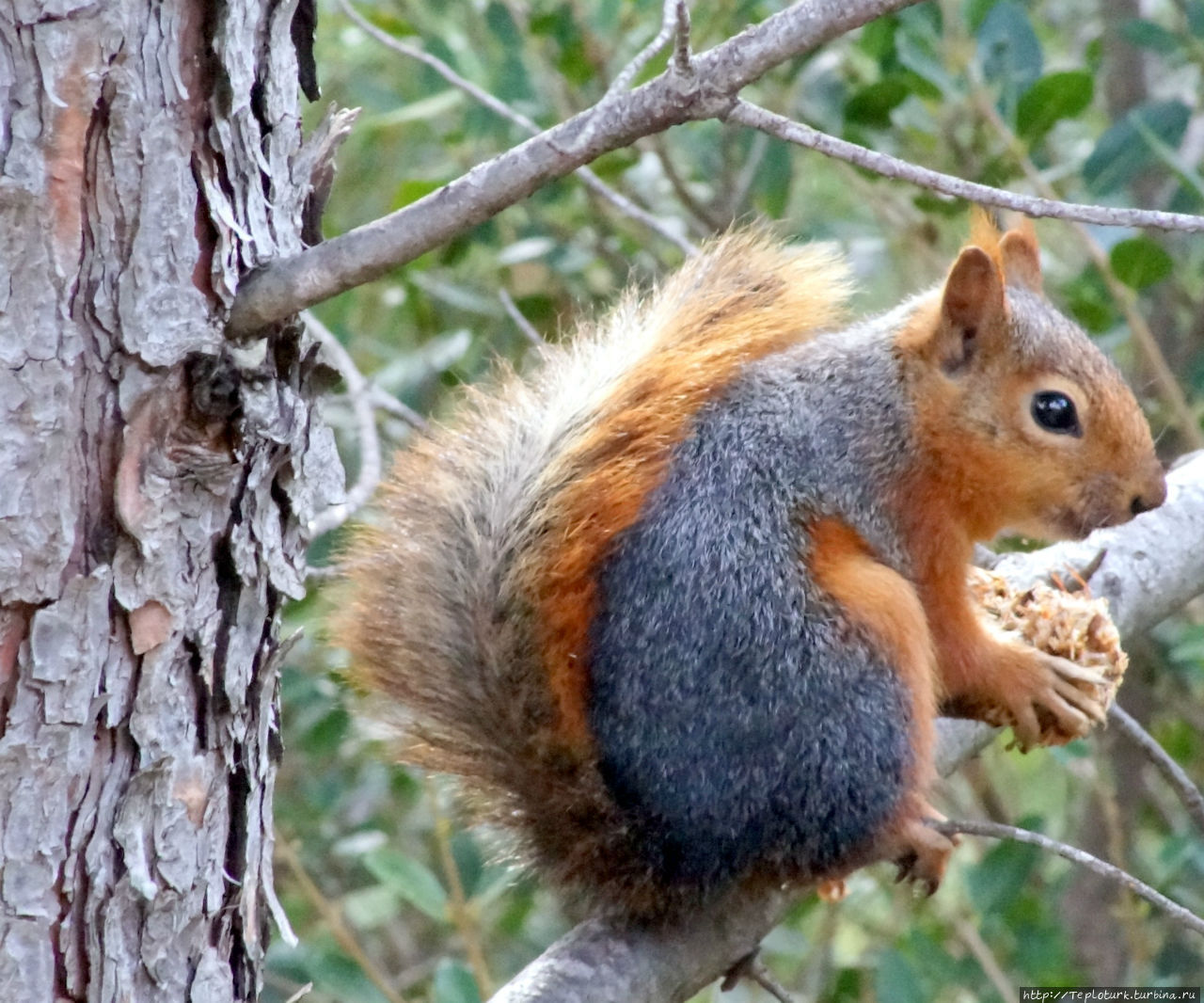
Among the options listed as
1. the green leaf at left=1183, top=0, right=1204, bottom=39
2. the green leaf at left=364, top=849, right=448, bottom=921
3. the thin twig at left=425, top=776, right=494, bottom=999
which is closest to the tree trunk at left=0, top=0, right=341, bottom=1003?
the green leaf at left=364, top=849, right=448, bottom=921

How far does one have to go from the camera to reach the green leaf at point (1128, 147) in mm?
2340

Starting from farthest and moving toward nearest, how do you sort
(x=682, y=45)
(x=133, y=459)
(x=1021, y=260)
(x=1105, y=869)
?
(x=1021, y=260) < (x=1105, y=869) < (x=133, y=459) < (x=682, y=45)

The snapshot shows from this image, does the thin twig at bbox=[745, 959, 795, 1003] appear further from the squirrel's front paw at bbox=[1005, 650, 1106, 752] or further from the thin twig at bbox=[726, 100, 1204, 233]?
the thin twig at bbox=[726, 100, 1204, 233]

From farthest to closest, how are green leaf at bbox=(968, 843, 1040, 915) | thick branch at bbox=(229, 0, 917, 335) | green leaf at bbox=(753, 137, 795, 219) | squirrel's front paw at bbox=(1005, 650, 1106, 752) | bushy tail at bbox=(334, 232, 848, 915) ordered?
1. green leaf at bbox=(753, 137, 795, 219)
2. green leaf at bbox=(968, 843, 1040, 915)
3. squirrel's front paw at bbox=(1005, 650, 1106, 752)
4. bushy tail at bbox=(334, 232, 848, 915)
5. thick branch at bbox=(229, 0, 917, 335)

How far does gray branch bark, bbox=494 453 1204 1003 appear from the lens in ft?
4.24

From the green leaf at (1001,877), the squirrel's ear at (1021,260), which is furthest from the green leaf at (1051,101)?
the green leaf at (1001,877)

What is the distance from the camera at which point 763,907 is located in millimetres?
1477

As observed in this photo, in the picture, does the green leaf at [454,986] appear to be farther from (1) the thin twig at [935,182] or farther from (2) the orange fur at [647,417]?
(1) the thin twig at [935,182]

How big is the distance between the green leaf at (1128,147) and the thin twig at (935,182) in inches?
62.1

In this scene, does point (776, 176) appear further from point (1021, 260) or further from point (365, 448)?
point (365, 448)

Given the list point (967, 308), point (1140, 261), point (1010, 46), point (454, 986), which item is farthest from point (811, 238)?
point (454, 986)

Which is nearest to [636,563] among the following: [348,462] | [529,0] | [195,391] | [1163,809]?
[195,391]

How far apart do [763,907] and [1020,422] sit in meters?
0.64

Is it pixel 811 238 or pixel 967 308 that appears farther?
pixel 811 238
